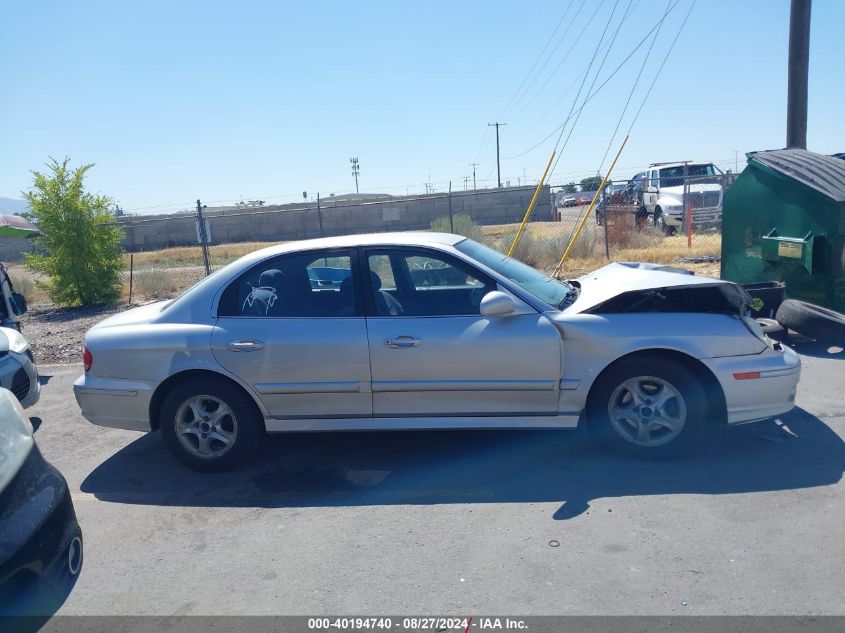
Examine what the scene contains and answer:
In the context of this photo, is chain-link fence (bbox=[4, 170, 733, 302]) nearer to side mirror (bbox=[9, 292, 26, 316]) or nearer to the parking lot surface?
side mirror (bbox=[9, 292, 26, 316])

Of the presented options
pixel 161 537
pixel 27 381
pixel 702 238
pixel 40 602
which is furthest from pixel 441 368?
pixel 702 238

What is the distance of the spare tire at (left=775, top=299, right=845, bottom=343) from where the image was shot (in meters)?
7.17

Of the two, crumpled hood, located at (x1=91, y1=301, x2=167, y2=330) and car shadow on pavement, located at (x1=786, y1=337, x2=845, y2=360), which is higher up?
crumpled hood, located at (x1=91, y1=301, x2=167, y2=330)

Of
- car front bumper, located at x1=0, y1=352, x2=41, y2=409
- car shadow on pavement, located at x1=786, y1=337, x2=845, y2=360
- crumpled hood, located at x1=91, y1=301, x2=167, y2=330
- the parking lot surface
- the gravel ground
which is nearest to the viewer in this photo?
the parking lot surface

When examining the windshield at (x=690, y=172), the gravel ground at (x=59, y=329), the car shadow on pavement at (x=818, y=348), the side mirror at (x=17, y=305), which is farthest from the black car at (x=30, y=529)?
the windshield at (x=690, y=172)

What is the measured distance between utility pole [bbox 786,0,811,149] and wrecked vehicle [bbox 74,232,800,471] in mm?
7785

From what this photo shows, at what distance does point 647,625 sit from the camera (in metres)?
3.15

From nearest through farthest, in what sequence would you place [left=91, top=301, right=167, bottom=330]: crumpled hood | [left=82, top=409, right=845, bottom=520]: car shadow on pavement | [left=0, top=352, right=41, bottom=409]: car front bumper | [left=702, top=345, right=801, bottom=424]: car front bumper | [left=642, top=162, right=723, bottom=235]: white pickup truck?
[left=82, top=409, right=845, bottom=520]: car shadow on pavement, [left=702, top=345, right=801, bottom=424]: car front bumper, [left=91, top=301, right=167, bottom=330]: crumpled hood, [left=0, top=352, right=41, bottom=409]: car front bumper, [left=642, top=162, right=723, bottom=235]: white pickup truck

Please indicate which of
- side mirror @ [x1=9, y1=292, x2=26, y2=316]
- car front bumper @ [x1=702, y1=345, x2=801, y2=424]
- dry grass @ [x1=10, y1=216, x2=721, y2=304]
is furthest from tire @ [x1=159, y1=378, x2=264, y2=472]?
dry grass @ [x1=10, y1=216, x2=721, y2=304]

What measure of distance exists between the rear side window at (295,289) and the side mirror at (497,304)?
923mm

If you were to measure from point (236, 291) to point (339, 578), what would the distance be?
90.2 inches

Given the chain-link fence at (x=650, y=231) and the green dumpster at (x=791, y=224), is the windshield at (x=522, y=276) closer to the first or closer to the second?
the green dumpster at (x=791, y=224)

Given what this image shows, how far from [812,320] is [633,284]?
11.0 ft

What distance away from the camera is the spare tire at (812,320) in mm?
7172
